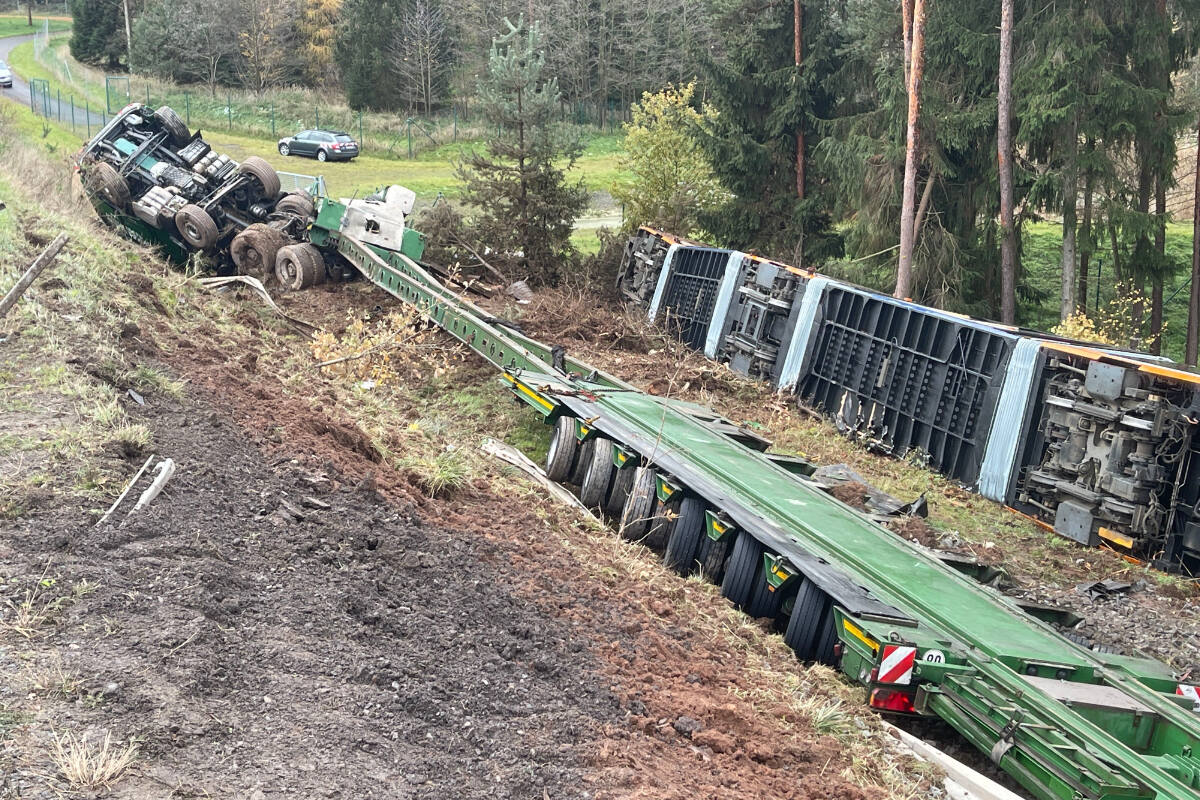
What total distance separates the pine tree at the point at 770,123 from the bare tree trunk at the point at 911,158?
4003 millimetres

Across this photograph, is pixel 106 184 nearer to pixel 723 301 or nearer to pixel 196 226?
pixel 196 226

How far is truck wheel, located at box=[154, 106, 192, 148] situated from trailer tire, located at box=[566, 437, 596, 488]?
11.8 m

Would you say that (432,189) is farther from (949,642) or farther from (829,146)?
(949,642)

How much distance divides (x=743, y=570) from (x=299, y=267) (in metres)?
11.4

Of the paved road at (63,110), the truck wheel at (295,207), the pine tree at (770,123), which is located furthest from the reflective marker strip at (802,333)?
the paved road at (63,110)

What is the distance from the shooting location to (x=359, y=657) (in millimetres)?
4934

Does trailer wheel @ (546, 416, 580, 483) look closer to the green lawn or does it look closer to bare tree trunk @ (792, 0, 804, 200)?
bare tree trunk @ (792, 0, 804, 200)

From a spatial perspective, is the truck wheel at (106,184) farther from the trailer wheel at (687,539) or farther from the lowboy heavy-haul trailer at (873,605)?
the trailer wheel at (687,539)

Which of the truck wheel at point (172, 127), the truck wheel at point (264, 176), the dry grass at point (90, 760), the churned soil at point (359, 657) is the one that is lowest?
the churned soil at point (359, 657)

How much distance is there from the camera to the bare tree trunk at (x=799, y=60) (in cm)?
2284

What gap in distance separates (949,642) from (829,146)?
56.4ft

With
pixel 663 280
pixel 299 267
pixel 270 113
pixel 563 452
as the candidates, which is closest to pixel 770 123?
pixel 663 280

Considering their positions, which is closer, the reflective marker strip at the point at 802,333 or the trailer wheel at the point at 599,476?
the trailer wheel at the point at 599,476

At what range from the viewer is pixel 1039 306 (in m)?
23.8
